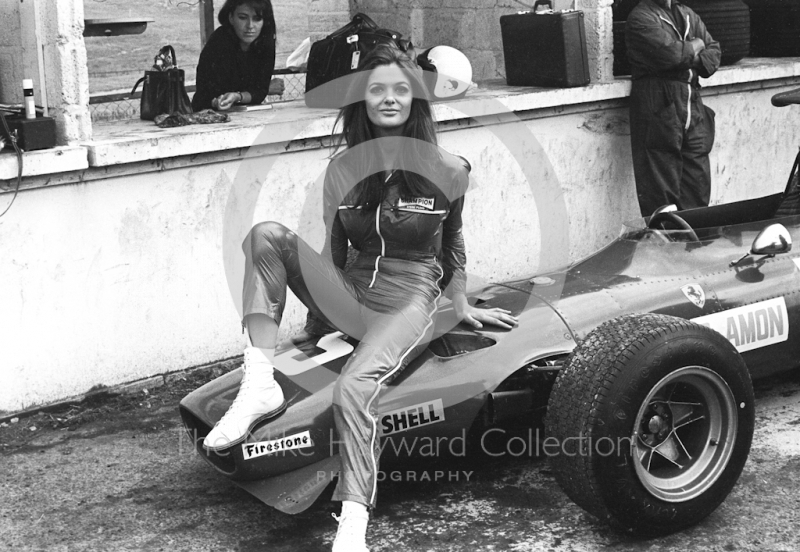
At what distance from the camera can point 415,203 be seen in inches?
157

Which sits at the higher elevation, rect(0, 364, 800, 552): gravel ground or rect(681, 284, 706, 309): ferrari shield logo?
rect(681, 284, 706, 309): ferrari shield logo

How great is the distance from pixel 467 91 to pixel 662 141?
138cm

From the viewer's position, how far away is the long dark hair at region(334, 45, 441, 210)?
400 centimetres

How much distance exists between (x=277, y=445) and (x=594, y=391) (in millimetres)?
1125

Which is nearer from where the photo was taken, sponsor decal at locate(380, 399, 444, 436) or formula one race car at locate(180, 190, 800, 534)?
formula one race car at locate(180, 190, 800, 534)

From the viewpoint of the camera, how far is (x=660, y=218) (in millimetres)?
4727

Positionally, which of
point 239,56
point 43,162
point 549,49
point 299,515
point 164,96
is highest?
point 239,56

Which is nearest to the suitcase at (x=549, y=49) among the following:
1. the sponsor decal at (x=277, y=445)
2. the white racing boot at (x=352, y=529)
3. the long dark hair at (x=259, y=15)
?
the long dark hair at (x=259, y=15)

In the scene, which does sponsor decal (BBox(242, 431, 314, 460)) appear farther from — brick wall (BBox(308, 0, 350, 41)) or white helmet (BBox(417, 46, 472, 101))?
brick wall (BBox(308, 0, 350, 41))

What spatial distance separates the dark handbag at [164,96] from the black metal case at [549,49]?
2.52 m

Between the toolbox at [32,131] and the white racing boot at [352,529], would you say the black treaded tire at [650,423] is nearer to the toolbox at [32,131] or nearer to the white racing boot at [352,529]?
the white racing boot at [352,529]

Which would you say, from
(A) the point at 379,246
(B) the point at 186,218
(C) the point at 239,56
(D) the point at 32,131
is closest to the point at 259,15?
(C) the point at 239,56

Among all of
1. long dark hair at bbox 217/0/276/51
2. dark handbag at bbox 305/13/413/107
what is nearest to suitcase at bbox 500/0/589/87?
dark handbag at bbox 305/13/413/107

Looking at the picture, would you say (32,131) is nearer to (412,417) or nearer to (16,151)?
(16,151)
